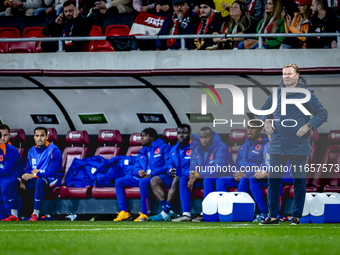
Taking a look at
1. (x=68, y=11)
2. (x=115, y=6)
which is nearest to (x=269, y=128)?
(x=68, y=11)

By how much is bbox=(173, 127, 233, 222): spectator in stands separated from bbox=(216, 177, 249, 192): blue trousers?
10 centimetres

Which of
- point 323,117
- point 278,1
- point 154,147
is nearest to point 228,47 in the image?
point 278,1

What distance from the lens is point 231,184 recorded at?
20.8 feet

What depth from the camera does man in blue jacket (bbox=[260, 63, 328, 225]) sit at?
14.9ft

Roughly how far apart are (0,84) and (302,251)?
5.96m

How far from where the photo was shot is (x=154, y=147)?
22.6 ft

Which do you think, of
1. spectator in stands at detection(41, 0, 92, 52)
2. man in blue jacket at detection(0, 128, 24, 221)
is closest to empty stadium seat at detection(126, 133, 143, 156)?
man in blue jacket at detection(0, 128, 24, 221)

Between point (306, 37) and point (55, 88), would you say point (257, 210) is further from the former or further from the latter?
point (55, 88)

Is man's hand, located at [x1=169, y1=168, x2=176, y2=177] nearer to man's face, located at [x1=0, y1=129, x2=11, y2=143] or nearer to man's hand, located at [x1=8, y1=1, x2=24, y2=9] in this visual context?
man's face, located at [x1=0, y1=129, x2=11, y2=143]

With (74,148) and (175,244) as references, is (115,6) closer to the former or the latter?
(74,148)

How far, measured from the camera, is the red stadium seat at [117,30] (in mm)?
8797

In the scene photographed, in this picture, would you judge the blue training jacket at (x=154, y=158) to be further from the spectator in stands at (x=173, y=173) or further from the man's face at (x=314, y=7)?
the man's face at (x=314, y=7)

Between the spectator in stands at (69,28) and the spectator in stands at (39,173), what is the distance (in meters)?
1.48

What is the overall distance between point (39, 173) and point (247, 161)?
279 cm
